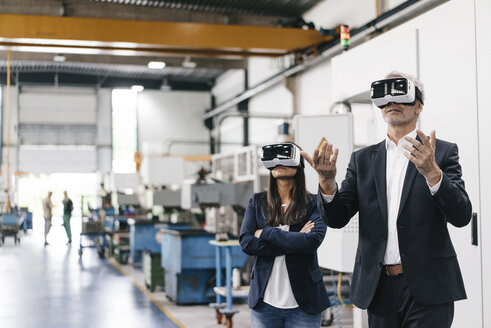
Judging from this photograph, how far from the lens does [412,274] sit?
5.74 ft

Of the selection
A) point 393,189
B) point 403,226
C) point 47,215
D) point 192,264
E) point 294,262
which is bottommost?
point 192,264

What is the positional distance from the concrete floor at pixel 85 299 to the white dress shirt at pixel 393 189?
343 cm

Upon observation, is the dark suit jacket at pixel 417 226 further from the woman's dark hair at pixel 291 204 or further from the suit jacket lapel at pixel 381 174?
the woman's dark hair at pixel 291 204

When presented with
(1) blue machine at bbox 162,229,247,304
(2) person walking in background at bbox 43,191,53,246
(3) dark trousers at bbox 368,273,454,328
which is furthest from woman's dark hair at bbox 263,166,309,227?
(2) person walking in background at bbox 43,191,53,246

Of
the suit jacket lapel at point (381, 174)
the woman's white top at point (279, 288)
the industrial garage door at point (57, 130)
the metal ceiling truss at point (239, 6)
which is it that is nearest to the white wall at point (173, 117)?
the industrial garage door at point (57, 130)

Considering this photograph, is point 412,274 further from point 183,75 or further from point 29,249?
point 183,75

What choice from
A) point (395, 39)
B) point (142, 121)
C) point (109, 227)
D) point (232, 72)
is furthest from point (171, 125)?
point (395, 39)

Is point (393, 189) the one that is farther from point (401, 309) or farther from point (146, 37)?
point (146, 37)

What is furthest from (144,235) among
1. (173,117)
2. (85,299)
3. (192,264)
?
(173,117)

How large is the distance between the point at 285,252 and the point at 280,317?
0.87ft

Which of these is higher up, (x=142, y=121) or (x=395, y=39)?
(x=142, y=121)

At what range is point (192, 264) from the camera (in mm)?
6707

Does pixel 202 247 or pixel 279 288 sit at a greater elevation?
pixel 279 288

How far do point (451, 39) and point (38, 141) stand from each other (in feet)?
55.5
